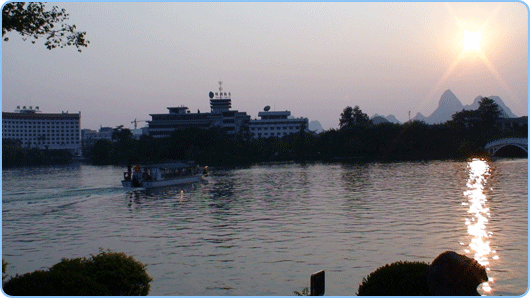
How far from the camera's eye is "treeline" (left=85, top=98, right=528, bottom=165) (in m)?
88.4

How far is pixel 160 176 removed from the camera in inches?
1768

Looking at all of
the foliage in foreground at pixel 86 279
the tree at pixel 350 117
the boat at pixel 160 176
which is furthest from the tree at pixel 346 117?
the foliage in foreground at pixel 86 279

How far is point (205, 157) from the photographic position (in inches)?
3713

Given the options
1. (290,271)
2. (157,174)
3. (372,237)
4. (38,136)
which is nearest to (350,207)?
(372,237)

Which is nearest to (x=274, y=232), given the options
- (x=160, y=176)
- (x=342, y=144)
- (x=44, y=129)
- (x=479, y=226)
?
(x=479, y=226)

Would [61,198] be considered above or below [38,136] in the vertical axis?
below

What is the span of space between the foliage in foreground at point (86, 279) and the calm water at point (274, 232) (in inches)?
172

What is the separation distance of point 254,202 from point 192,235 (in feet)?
35.3

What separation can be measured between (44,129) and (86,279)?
157276mm

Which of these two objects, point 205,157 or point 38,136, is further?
point 38,136

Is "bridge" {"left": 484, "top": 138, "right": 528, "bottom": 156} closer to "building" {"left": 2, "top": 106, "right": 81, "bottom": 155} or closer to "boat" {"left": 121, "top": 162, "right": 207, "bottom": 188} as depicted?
"boat" {"left": 121, "top": 162, "right": 207, "bottom": 188}

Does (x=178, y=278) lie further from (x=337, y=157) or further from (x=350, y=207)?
(x=337, y=157)

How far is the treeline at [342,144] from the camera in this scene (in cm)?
8844

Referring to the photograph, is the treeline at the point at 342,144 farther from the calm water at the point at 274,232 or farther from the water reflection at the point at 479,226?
the calm water at the point at 274,232
